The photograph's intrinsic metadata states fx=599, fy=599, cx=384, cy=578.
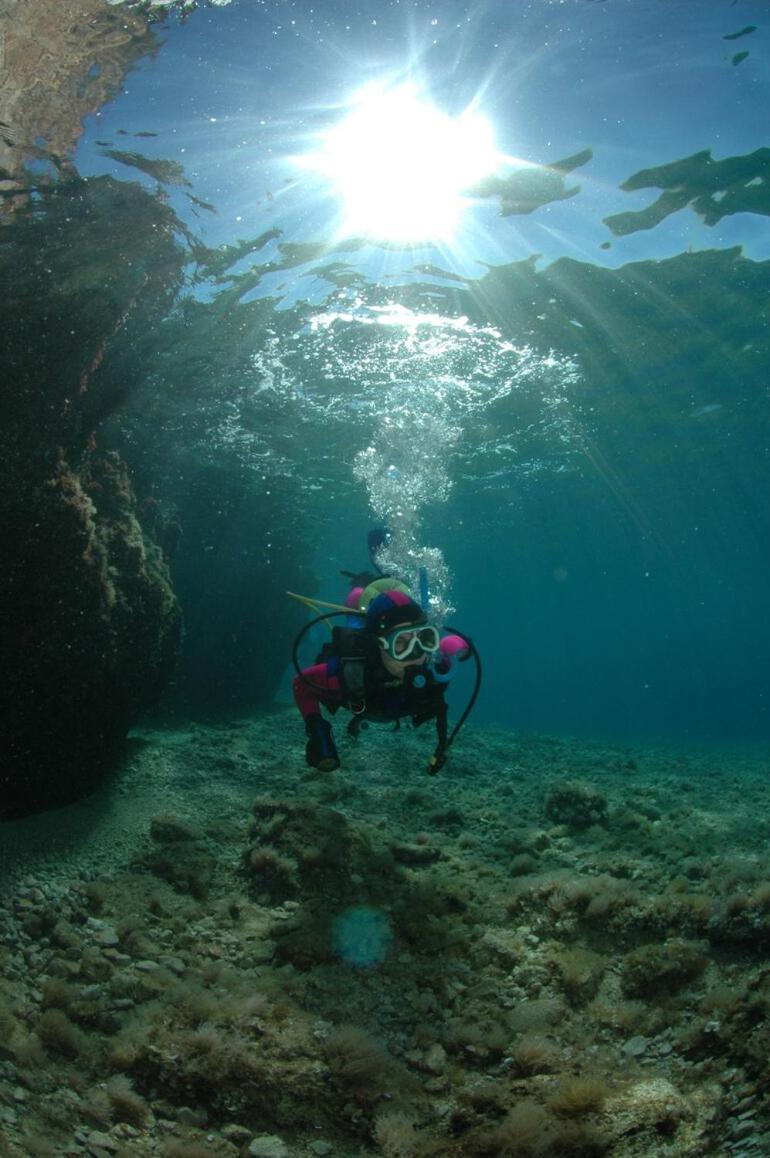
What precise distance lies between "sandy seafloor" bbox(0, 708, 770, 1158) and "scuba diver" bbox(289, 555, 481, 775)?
4.41 feet

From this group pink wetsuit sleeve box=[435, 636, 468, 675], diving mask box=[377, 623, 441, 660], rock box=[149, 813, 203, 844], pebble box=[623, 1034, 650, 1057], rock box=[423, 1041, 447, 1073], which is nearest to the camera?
pebble box=[623, 1034, 650, 1057]

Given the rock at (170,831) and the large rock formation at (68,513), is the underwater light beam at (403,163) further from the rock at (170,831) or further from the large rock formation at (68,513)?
the rock at (170,831)

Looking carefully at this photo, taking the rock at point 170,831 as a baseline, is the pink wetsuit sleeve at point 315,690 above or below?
above

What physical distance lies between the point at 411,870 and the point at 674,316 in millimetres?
14915

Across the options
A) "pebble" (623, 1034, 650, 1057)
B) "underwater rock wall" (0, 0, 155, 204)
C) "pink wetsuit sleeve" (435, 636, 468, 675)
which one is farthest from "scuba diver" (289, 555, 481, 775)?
"underwater rock wall" (0, 0, 155, 204)

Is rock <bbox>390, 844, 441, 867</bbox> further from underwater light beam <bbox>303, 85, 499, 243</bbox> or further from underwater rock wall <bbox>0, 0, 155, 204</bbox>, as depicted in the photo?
underwater light beam <bbox>303, 85, 499, 243</bbox>

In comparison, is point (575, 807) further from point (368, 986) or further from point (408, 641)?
point (368, 986)

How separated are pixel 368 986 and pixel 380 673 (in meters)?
2.43

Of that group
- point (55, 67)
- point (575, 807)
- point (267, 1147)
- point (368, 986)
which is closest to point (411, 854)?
point (368, 986)

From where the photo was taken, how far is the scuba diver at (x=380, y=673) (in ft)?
18.1

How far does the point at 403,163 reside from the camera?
9570 millimetres

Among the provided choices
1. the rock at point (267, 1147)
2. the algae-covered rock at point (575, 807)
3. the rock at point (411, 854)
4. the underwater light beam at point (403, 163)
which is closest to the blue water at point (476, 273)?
the underwater light beam at point (403, 163)

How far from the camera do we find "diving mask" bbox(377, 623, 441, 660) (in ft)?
18.0

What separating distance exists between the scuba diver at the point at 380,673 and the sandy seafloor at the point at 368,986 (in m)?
1.35
